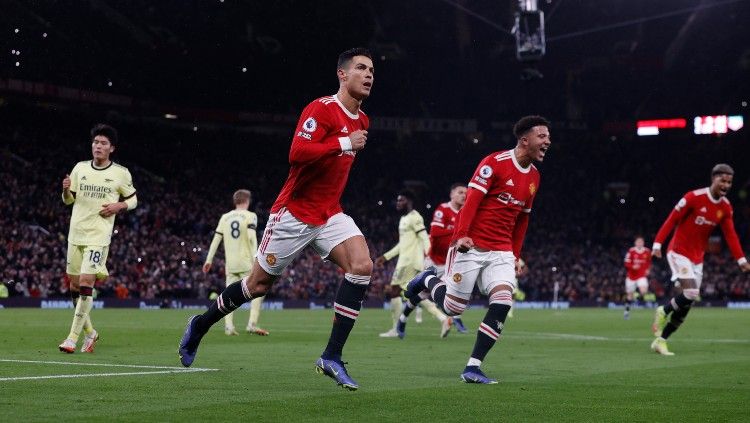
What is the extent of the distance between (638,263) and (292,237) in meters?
29.2

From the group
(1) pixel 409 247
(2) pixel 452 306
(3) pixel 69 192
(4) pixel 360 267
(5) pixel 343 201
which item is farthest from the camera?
(5) pixel 343 201

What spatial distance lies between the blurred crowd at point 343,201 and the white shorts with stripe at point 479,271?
2676cm

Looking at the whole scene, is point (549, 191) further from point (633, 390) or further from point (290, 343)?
point (633, 390)

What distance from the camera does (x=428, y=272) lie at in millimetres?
12008

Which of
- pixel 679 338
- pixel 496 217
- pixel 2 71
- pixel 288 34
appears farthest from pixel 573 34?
pixel 496 217

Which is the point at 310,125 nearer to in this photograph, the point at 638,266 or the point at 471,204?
the point at 471,204

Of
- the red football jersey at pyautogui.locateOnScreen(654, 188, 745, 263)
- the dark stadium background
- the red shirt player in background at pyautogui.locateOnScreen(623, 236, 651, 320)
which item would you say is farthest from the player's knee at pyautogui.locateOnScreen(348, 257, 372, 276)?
the red shirt player in background at pyautogui.locateOnScreen(623, 236, 651, 320)

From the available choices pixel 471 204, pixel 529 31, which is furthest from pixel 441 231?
pixel 529 31

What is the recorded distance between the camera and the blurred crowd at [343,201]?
3912cm

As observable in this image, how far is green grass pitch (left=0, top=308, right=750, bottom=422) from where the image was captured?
6.75 metres

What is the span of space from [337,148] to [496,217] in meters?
2.77

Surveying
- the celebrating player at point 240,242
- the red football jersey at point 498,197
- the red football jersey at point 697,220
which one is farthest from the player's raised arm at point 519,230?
the celebrating player at point 240,242

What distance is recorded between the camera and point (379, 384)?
350 inches

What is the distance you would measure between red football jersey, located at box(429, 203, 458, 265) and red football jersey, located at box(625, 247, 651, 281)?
18.4 m
